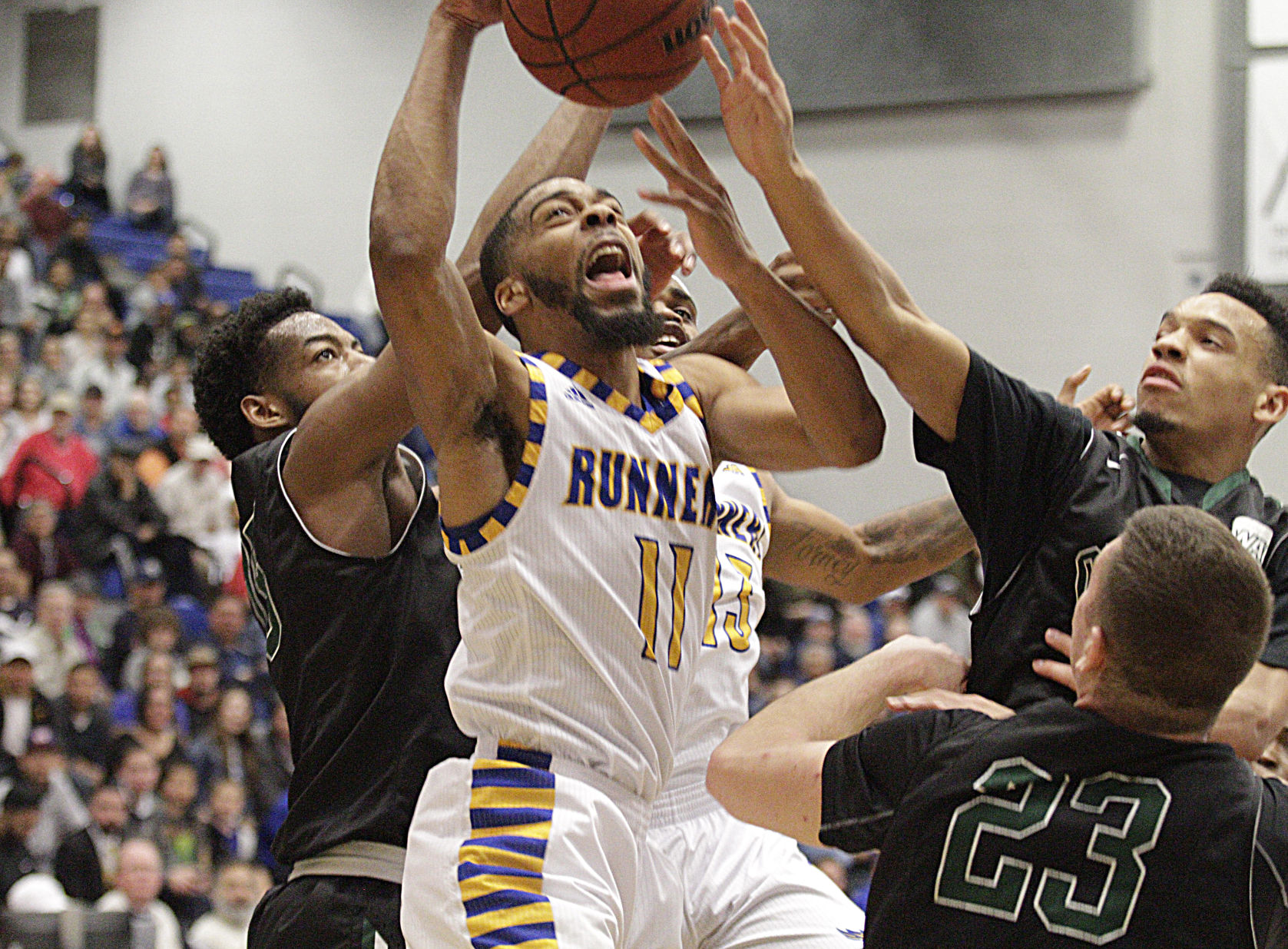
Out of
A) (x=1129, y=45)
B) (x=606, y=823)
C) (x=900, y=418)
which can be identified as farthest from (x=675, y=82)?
(x=1129, y=45)

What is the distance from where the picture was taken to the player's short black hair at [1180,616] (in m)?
2.16

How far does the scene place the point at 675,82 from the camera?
127 inches

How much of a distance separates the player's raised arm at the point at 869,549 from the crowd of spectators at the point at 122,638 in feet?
12.4

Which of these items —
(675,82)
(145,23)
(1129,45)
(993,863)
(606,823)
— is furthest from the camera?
(145,23)

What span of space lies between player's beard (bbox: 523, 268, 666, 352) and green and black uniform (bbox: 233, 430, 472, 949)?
26.9 inches

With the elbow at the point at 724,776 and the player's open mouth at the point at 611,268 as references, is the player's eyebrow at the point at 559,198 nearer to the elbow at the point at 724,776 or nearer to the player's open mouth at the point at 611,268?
the player's open mouth at the point at 611,268

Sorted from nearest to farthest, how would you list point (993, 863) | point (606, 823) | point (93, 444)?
point (993, 863), point (606, 823), point (93, 444)

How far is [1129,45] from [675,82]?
9497 mm

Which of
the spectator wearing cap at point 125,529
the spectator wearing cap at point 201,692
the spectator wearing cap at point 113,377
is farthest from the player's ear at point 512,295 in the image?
the spectator wearing cap at point 113,377

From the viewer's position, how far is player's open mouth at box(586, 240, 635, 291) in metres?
3.11

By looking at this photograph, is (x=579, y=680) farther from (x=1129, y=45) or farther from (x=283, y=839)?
(x=1129, y=45)

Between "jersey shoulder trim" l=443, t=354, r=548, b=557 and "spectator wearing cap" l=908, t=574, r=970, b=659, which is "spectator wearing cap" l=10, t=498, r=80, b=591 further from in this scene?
"jersey shoulder trim" l=443, t=354, r=548, b=557

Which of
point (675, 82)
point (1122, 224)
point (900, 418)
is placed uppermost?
point (675, 82)

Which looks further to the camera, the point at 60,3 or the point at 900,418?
the point at 60,3
